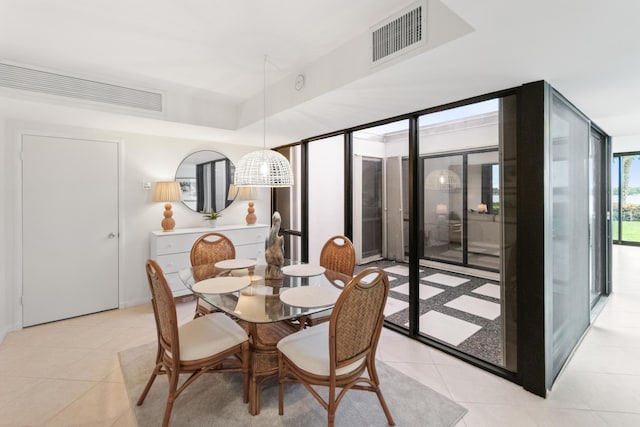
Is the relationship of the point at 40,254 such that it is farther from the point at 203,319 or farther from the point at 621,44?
the point at 621,44

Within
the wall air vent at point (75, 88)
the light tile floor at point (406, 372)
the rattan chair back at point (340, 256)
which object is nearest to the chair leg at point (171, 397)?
the light tile floor at point (406, 372)

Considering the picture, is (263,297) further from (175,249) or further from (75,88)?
(75,88)

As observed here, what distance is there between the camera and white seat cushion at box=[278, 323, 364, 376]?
1674mm

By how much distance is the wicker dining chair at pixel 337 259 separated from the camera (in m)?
2.86

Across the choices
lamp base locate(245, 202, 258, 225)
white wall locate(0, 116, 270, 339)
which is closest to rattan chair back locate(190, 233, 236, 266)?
white wall locate(0, 116, 270, 339)

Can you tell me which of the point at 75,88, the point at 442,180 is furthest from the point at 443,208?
the point at 75,88

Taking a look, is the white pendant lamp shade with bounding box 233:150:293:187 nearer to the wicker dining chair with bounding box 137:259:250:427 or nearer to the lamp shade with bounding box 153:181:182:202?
the wicker dining chair with bounding box 137:259:250:427

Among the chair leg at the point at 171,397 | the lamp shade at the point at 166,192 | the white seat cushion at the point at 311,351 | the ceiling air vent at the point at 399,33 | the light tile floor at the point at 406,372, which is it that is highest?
the ceiling air vent at the point at 399,33

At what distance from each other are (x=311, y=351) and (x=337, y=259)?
4.22ft

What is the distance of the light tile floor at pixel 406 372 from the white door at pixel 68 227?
1.02 feet

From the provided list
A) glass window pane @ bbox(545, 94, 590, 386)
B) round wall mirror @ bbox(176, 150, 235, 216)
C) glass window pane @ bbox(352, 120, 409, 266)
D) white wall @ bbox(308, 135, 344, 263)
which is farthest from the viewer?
white wall @ bbox(308, 135, 344, 263)

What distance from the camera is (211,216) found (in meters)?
4.27

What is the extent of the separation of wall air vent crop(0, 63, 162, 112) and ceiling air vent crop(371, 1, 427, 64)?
237cm

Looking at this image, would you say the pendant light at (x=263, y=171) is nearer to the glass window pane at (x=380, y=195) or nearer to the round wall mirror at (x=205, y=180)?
the glass window pane at (x=380, y=195)
